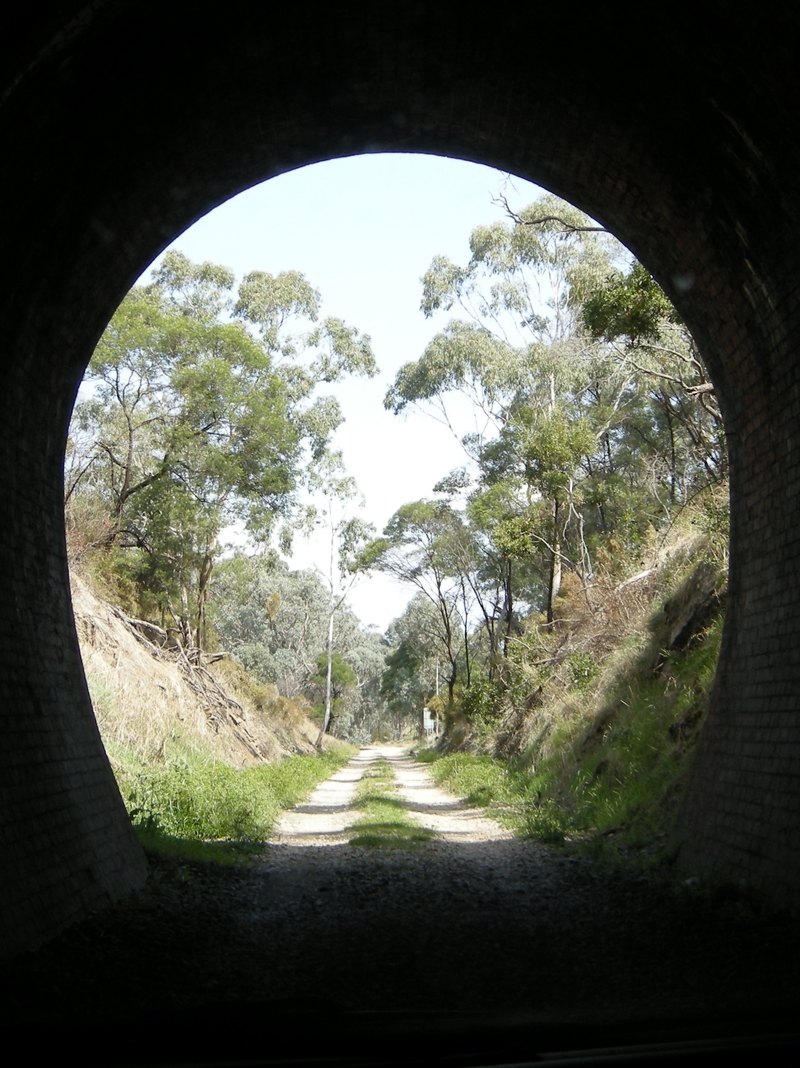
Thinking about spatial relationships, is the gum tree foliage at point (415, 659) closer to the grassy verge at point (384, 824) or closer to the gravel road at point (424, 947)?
→ the grassy verge at point (384, 824)

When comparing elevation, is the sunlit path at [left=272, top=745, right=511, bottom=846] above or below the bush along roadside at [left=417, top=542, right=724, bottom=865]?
below

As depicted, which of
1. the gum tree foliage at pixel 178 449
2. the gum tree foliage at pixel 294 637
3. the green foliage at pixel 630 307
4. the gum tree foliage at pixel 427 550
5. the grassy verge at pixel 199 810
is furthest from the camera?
the gum tree foliage at pixel 294 637

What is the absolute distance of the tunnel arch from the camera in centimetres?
574

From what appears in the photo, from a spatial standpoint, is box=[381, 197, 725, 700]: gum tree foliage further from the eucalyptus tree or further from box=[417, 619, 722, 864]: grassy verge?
box=[417, 619, 722, 864]: grassy verge

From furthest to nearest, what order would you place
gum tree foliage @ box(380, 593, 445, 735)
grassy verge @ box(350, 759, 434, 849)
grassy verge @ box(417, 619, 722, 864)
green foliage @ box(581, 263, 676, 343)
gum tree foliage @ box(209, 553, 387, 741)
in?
gum tree foliage @ box(209, 553, 387, 741), gum tree foliage @ box(380, 593, 445, 735), green foliage @ box(581, 263, 676, 343), grassy verge @ box(350, 759, 434, 849), grassy verge @ box(417, 619, 722, 864)

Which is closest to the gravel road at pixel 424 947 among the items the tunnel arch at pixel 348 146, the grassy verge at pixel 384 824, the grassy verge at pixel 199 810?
the tunnel arch at pixel 348 146

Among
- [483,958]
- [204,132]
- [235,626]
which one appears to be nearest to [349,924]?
[483,958]

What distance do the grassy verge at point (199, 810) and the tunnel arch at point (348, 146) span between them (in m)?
2.13

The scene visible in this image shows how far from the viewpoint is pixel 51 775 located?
6312mm

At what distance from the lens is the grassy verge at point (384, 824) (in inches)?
408

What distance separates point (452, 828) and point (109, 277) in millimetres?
8129

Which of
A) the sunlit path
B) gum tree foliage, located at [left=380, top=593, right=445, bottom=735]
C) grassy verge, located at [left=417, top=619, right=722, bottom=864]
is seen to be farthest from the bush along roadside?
gum tree foliage, located at [left=380, top=593, right=445, bottom=735]

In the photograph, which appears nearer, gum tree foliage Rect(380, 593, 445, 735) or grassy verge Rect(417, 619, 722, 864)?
grassy verge Rect(417, 619, 722, 864)

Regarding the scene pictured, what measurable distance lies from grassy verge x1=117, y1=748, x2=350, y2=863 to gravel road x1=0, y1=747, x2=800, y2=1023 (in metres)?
1.17
